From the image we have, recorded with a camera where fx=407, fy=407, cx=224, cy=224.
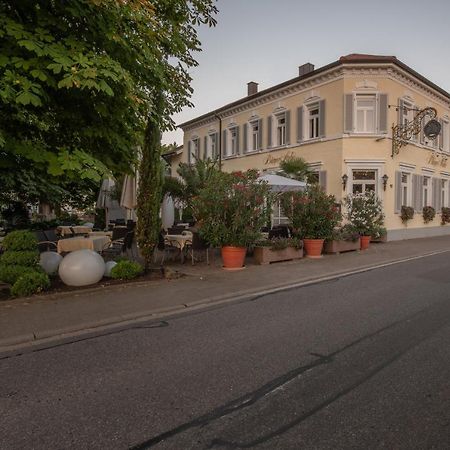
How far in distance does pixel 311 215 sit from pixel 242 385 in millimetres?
9780

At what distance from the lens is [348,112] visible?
66.1ft

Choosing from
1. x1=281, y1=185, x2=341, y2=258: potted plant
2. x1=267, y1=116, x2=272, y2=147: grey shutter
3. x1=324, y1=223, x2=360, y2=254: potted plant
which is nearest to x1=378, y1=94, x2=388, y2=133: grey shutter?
x1=267, y1=116, x2=272, y2=147: grey shutter

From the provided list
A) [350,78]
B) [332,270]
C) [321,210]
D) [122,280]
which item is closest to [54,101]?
[122,280]

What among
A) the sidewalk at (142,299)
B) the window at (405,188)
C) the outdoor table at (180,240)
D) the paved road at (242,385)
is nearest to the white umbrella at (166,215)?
the outdoor table at (180,240)

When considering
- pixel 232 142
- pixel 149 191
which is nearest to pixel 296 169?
pixel 232 142

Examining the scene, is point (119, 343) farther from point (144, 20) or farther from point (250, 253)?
point (250, 253)

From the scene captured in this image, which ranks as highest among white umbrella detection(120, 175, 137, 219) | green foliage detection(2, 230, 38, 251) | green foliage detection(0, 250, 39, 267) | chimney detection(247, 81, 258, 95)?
chimney detection(247, 81, 258, 95)

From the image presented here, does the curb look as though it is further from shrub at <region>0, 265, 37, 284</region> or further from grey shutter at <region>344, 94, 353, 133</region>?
grey shutter at <region>344, 94, 353, 133</region>

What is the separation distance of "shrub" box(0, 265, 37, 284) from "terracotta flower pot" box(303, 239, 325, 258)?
8.36 metres

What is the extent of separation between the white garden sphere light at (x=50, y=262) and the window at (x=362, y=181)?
15.7m

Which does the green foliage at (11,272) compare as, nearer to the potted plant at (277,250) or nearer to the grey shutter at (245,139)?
the potted plant at (277,250)

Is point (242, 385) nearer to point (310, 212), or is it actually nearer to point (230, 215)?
point (230, 215)

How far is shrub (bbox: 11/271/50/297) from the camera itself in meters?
7.07

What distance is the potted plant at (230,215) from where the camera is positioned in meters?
10.4
